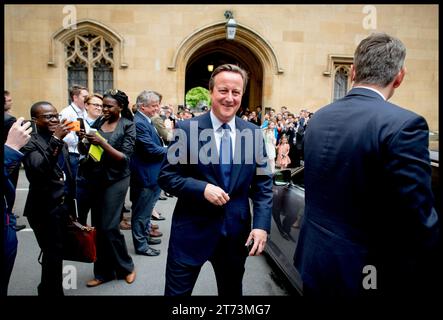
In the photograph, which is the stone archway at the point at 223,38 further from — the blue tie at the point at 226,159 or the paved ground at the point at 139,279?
the blue tie at the point at 226,159

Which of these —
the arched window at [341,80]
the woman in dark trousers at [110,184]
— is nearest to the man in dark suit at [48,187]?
the woman in dark trousers at [110,184]

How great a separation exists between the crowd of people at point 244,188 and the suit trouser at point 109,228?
1 centimetres

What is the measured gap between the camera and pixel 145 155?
14.1ft

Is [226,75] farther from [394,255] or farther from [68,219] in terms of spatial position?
[68,219]

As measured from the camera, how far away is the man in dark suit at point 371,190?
1508 millimetres

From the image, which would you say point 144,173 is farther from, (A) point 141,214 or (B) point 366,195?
(B) point 366,195

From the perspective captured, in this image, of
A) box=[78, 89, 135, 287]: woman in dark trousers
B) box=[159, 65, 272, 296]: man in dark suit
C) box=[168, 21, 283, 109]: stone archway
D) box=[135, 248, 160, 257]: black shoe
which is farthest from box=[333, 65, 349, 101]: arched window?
box=[159, 65, 272, 296]: man in dark suit

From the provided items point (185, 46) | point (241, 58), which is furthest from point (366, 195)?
point (241, 58)

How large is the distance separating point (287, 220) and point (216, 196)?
1.60m

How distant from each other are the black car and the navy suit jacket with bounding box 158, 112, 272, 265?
1.04 m

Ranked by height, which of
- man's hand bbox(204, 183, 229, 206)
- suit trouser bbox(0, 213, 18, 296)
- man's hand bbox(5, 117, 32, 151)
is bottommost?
suit trouser bbox(0, 213, 18, 296)

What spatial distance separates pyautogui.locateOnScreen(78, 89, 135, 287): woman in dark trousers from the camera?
11.3ft

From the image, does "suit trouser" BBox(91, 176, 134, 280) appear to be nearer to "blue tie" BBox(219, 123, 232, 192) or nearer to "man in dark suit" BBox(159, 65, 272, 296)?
"man in dark suit" BBox(159, 65, 272, 296)
